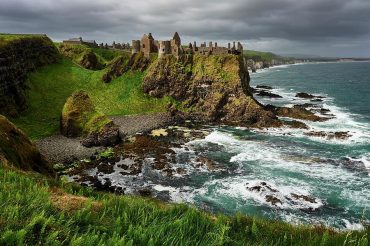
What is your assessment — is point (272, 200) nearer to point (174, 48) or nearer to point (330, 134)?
point (330, 134)

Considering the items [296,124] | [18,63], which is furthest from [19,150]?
[296,124]

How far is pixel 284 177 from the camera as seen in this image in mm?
41594

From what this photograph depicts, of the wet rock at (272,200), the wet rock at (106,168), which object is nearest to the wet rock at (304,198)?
the wet rock at (272,200)

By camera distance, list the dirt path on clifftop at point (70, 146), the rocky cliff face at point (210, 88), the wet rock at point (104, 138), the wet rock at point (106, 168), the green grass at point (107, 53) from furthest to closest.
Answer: the green grass at point (107, 53) < the rocky cliff face at point (210, 88) < the wet rock at point (104, 138) < the dirt path on clifftop at point (70, 146) < the wet rock at point (106, 168)

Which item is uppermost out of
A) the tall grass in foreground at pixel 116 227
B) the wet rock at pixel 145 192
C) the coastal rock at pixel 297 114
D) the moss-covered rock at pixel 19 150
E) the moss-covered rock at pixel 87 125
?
the tall grass in foreground at pixel 116 227

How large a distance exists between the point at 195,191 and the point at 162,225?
94.7ft

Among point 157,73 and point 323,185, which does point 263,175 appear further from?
point 157,73

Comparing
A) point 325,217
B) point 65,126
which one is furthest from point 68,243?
point 65,126

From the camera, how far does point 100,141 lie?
5406 cm

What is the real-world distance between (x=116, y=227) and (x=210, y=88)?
70.7m

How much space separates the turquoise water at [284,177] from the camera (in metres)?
34.0

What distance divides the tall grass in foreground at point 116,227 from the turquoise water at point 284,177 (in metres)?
10.4

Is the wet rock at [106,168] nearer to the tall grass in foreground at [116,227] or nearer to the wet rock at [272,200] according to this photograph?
the wet rock at [272,200]

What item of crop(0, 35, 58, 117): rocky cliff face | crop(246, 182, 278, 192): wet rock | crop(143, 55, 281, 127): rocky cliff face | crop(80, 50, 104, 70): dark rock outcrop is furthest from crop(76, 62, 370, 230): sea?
crop(80, 50, 104, 70): dark rock outcrop
